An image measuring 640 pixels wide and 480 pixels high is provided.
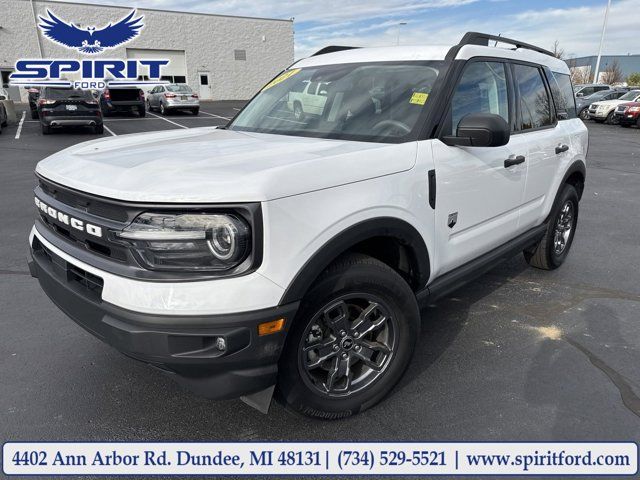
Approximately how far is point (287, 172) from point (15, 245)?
4.61m

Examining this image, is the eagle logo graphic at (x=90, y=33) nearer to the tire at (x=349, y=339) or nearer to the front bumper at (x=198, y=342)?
the front bumper at (x=198, y=342)

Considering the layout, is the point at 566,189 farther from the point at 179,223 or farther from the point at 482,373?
the point at 179,223

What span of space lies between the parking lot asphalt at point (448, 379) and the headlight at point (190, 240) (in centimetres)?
104

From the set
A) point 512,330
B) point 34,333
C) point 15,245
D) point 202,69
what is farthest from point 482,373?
point 202,69

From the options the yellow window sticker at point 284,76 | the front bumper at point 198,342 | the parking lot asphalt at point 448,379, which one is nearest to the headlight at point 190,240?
the front bumper at point 198,342

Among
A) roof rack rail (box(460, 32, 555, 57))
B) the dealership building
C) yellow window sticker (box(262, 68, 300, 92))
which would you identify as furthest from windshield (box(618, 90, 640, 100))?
the dealership building

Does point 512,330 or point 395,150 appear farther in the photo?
point 512,330

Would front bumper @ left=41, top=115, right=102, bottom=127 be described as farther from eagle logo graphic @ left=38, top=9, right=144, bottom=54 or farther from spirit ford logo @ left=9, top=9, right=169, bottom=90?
eagle logo graphic @ left=38, top=9, right=144, bottom=54

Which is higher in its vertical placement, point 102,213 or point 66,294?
point 102,213

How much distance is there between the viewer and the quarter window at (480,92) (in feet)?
9.80

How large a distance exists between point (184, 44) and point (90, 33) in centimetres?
673

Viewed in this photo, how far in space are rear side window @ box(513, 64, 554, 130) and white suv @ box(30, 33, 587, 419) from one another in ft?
0.12

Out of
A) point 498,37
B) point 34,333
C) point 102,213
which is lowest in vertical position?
point 34,333

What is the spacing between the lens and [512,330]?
3566 mm
